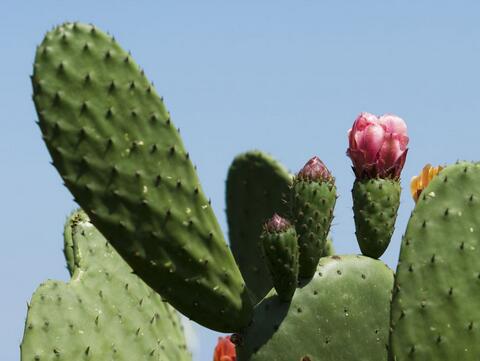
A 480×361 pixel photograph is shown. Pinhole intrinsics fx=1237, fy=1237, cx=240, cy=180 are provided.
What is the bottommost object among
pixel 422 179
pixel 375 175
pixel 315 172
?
pixel 315 172

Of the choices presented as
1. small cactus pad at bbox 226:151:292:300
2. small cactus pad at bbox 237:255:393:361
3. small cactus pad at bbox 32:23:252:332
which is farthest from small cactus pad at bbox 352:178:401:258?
small cactus pad at bbox 226:151:292:300

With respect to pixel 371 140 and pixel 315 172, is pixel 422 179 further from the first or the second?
pixel 315 172

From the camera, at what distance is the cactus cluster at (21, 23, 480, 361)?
3.44m

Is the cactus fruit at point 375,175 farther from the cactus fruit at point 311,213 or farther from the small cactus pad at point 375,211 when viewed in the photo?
the cactus fruit at point 311,213

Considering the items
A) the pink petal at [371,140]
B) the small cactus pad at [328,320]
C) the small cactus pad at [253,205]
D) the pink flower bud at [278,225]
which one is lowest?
the small cactus pad at [328,320]

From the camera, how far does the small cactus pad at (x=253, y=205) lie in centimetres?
534

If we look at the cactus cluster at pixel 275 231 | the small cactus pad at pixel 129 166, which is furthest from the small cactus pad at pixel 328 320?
the small cactus pad at pixel 129 166

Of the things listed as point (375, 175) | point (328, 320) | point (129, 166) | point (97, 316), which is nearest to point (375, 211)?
point (375, 175)

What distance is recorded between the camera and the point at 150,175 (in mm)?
3475

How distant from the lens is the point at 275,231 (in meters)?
3.51

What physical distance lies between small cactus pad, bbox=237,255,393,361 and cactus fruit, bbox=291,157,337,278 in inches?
2.8

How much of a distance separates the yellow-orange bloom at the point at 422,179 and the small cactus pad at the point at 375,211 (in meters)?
0.48

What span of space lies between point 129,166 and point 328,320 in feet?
2.42

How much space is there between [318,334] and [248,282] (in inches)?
71.6
